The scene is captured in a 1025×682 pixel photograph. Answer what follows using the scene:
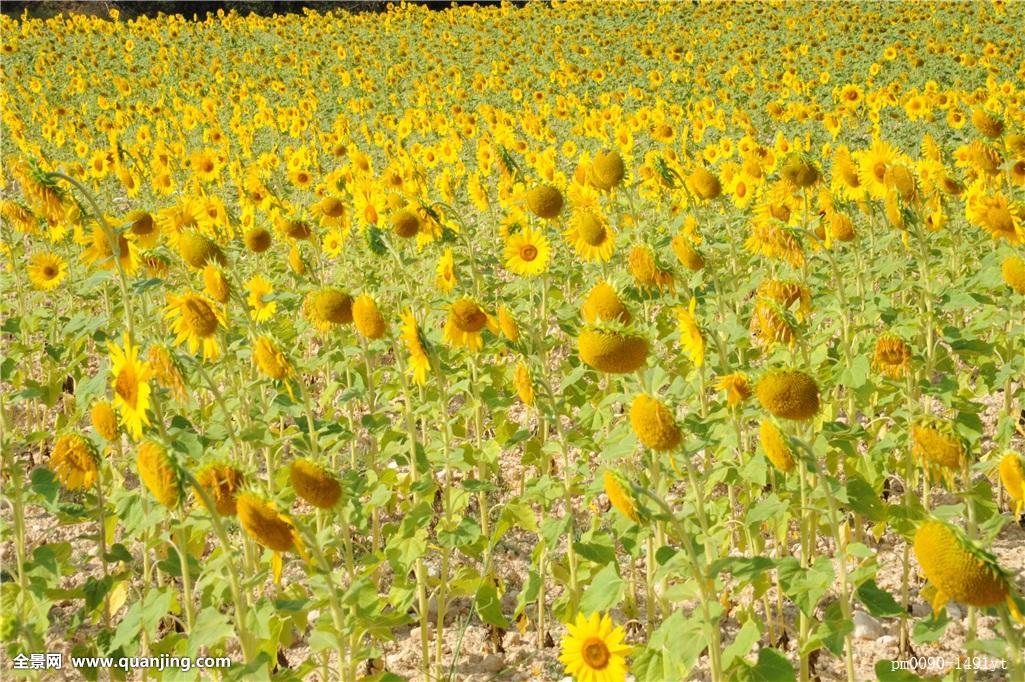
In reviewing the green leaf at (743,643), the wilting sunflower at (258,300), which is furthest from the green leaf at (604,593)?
the wilting sunflower at (258,300)

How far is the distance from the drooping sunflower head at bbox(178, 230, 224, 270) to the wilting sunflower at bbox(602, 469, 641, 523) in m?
1.93

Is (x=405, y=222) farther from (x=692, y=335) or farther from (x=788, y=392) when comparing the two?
(x=788, y=392)

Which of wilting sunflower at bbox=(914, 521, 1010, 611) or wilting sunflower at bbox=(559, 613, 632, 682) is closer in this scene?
wilting sunflower at bbox=(914, 521, 1010, 611)

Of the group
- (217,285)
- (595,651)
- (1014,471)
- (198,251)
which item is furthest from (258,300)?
(1014,471)

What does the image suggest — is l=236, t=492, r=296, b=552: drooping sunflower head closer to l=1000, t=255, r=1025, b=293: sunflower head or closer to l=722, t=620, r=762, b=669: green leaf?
l=722, t=620, r=762, b=669: green leaf

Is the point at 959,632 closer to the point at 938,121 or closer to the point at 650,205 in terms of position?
the point at 650,205

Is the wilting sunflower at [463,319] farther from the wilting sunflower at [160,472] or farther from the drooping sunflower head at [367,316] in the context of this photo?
the wilting sunflower at [160,472]

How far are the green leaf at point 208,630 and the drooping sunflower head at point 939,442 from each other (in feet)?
4.97

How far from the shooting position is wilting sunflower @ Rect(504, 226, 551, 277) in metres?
3.96

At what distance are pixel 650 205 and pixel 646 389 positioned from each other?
5.05m

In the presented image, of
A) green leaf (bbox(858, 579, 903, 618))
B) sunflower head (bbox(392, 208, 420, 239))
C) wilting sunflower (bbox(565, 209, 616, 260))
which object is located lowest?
green leaf (bbox(858, 579, 903, 618))

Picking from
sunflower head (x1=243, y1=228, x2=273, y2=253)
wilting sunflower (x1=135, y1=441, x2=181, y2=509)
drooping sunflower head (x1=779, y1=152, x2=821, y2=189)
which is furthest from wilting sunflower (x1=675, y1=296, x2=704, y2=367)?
sunflower head (x1=243, y1=228, x2=273, y2=253)

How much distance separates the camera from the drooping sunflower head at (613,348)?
1.94 m

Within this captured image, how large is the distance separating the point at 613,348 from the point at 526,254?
6.93ft
